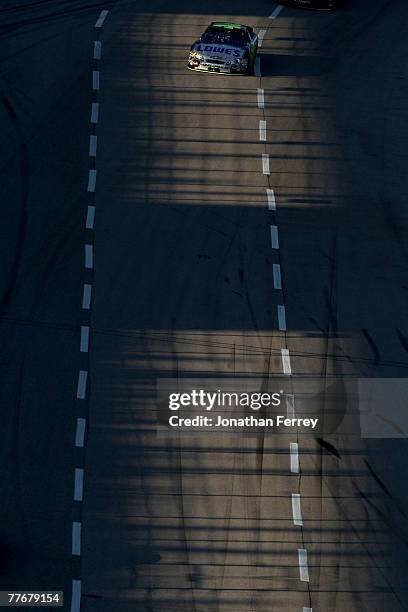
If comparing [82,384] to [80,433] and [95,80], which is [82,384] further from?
[95,80]

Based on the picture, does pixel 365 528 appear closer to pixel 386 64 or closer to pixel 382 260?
pixel 382 260

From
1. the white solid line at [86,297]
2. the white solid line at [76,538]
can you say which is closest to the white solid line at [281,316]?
the white solid line at [86,297]

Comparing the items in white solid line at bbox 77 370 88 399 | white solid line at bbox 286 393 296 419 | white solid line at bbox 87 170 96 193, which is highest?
white solid line at bbox 87 170 96 193

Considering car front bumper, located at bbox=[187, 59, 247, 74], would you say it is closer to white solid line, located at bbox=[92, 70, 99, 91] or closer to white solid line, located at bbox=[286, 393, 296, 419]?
white solid line, located at bbox=[92, 70, 99, 91]

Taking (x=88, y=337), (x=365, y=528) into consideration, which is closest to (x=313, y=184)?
(x=88, y=337)

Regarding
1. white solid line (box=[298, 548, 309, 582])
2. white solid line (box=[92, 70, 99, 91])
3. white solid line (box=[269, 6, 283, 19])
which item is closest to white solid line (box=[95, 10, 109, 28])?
white solid line (box=[92, 70, 99, 91])
